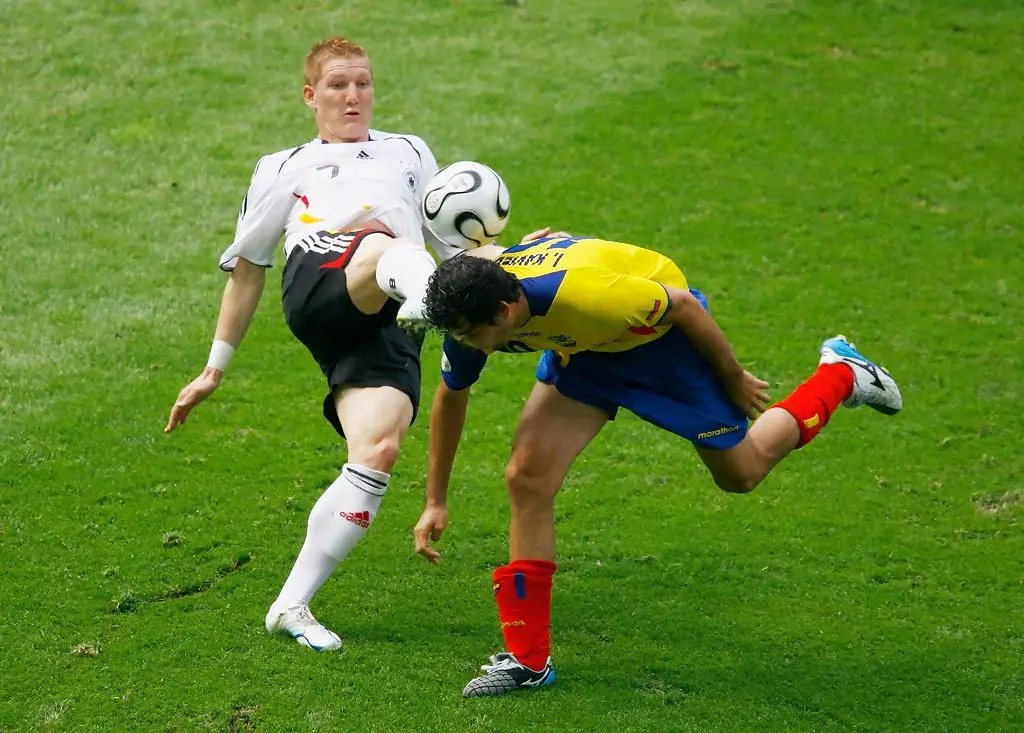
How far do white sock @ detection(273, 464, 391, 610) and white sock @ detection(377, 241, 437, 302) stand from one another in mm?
734

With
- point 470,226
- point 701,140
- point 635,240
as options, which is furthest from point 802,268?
point 470,226

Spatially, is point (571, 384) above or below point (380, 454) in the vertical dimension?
above

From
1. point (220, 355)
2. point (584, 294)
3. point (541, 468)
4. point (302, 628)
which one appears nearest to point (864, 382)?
point (541, 468)

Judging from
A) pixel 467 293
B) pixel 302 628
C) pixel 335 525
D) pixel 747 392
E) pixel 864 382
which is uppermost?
pixel 467 293

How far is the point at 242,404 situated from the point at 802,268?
363cm

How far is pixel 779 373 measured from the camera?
7.45 meters

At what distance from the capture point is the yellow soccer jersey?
179 inches

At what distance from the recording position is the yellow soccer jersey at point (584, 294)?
4539 millimetres

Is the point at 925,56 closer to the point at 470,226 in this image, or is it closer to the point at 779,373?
the point at 779,373

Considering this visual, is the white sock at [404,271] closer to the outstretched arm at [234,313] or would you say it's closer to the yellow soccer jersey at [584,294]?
the yellow soccer jersey at [584,294]

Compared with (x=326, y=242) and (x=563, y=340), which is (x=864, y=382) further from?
(x=326, y=242)

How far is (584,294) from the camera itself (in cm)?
454

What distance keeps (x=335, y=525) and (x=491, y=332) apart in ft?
3.69

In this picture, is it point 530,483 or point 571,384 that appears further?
point 571,384
